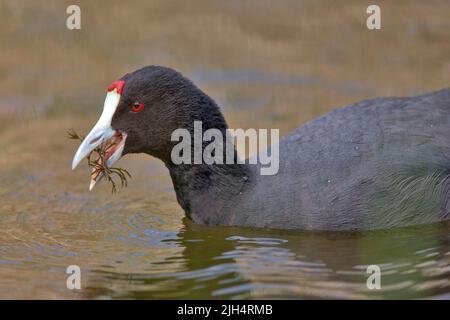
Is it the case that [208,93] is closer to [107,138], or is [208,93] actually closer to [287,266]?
[107,138]

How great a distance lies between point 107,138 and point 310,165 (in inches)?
52.1

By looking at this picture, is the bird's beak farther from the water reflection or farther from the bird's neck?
the water reflection

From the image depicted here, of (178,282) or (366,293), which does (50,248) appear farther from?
(366,293)

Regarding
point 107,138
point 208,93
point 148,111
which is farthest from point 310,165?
point 208,93

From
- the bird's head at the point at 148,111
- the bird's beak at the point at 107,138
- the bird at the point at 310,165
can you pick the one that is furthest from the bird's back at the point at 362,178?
the bird's beak at the point at 107,138

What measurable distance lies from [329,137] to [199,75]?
3436 mm

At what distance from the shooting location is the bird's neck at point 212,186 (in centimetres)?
664

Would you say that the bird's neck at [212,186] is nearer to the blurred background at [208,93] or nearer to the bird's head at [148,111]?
the blurred background at [208,93]

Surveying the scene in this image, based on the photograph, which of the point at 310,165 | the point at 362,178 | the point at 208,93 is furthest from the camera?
the point at 208,93

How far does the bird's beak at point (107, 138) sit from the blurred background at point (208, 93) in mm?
550

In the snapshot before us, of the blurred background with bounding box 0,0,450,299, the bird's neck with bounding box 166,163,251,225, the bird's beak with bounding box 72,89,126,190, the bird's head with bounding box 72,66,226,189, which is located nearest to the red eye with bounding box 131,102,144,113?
the bird's head with bounding box 72,66,226,189

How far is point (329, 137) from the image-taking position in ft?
21.6

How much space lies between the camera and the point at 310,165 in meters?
6.48

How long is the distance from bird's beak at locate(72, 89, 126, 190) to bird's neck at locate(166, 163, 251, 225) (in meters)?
0.41
